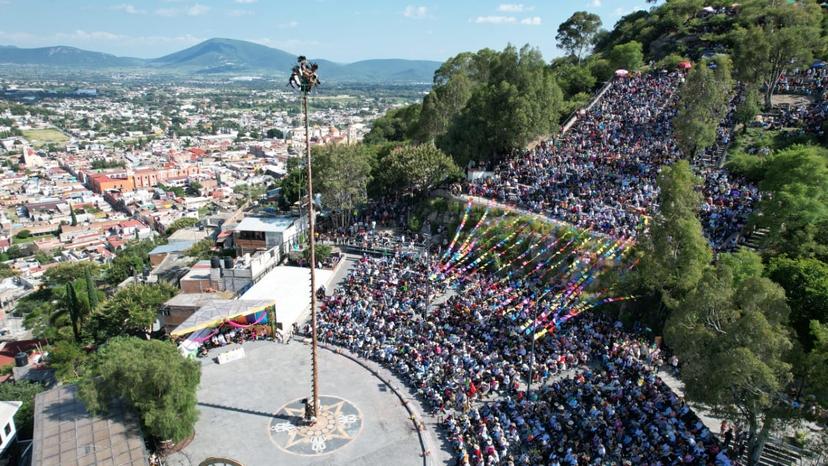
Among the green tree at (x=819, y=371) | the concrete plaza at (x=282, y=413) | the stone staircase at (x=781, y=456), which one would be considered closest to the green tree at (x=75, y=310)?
the concrete plaza at (x=282, y=413)

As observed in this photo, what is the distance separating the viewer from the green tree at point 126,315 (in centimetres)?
2919

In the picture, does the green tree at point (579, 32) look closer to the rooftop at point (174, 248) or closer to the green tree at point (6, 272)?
the rooftop at point (174, 248)

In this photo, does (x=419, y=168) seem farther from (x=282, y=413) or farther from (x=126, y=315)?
(x=282, y=413)

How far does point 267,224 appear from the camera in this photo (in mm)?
39125

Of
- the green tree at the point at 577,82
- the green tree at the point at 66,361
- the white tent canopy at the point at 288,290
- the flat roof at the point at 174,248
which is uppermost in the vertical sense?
the green tree at the point at 577,82

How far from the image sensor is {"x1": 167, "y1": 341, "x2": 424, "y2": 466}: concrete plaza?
18.8 meters

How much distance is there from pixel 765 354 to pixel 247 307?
22.4 meters

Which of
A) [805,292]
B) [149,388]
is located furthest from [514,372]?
[149,388]

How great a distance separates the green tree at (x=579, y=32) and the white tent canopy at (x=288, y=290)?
188 ft

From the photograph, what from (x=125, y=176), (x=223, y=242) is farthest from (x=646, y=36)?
(x=125, y=176)

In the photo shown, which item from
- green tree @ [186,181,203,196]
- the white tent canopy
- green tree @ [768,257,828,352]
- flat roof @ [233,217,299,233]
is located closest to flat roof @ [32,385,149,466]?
the white tent canopy

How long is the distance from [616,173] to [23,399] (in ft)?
117

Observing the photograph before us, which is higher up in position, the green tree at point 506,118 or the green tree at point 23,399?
the green tree at point 506,118

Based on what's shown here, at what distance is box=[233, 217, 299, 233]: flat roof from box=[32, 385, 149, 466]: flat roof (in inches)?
793
